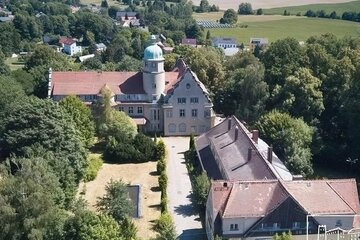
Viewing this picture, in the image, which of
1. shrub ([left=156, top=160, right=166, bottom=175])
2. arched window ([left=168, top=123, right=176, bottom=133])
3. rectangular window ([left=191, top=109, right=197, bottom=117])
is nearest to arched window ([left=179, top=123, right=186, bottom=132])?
arched window ([left=168, top=123, right=176, bottom=133])

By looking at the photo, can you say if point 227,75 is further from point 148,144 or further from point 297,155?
point 297,155

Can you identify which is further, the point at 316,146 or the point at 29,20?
the point at 29,20

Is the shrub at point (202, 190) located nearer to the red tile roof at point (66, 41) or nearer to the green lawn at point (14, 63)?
the green lawn at point (14, 63)

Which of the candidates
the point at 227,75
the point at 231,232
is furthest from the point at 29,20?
the point at 231,232

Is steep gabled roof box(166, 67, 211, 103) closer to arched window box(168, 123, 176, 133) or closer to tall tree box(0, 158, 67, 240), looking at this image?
arched window box(168, 123, 176, 133)

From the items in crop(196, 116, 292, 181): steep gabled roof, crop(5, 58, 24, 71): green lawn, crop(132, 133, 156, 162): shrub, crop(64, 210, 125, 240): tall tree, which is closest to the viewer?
crop(64, 210, 125, 240): tall tree

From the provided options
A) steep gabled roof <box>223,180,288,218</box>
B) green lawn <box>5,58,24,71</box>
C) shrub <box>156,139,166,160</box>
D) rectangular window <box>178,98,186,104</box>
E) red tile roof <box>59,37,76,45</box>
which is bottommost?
green lawn <box>5,58,24,71</box>

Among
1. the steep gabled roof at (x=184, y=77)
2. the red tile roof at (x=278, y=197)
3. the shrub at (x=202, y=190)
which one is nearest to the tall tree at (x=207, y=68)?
the steep gabled roof at (x=184, y=77)
